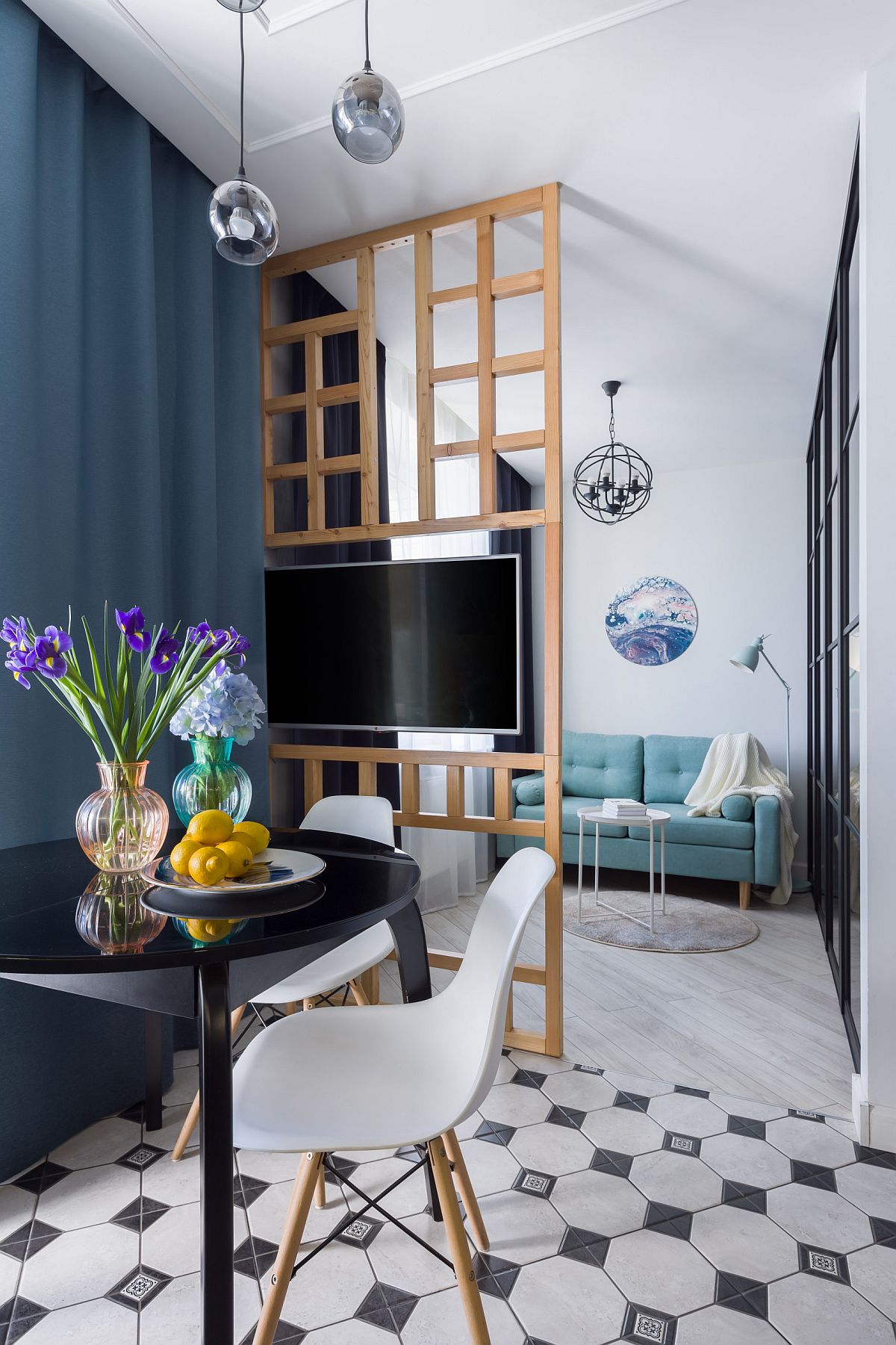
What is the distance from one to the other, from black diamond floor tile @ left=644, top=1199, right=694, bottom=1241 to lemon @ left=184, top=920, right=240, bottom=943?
118 centimetres

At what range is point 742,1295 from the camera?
151 centimetres

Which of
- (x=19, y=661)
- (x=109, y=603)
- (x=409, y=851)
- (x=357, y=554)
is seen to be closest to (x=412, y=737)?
(x=409, y=851)

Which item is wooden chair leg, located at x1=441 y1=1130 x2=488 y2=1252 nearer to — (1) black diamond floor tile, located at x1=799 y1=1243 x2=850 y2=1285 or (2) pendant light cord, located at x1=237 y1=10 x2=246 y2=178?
(1) black diamond floor tile, located at x1=799 y1=1243 x2=850 y2=1285

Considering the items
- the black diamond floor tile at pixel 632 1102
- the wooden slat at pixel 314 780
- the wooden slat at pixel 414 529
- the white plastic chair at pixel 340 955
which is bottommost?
the black diamond floor tile at pixel 632 1102

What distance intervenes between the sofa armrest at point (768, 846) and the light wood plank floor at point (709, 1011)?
0.36 m

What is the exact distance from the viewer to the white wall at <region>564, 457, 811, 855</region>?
5.35m

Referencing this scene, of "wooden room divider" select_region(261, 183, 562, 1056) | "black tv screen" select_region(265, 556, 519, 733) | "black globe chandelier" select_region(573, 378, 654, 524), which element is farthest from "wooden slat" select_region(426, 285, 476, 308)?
"black globe chandelier" select_region(573, 378, 654, 524)

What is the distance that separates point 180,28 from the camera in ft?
6.51

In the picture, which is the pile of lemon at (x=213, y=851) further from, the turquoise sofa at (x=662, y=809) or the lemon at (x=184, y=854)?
the turquoise sofa at (x=662, y=809)

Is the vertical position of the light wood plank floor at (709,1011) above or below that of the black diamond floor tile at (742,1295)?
below

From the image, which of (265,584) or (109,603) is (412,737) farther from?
(109,603)

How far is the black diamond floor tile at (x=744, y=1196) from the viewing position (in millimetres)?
1771

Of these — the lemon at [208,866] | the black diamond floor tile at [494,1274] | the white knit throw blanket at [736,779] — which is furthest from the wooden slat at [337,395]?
the white knit throw blanket at [736,779]

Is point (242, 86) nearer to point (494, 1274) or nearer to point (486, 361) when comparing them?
point (486, 361)
